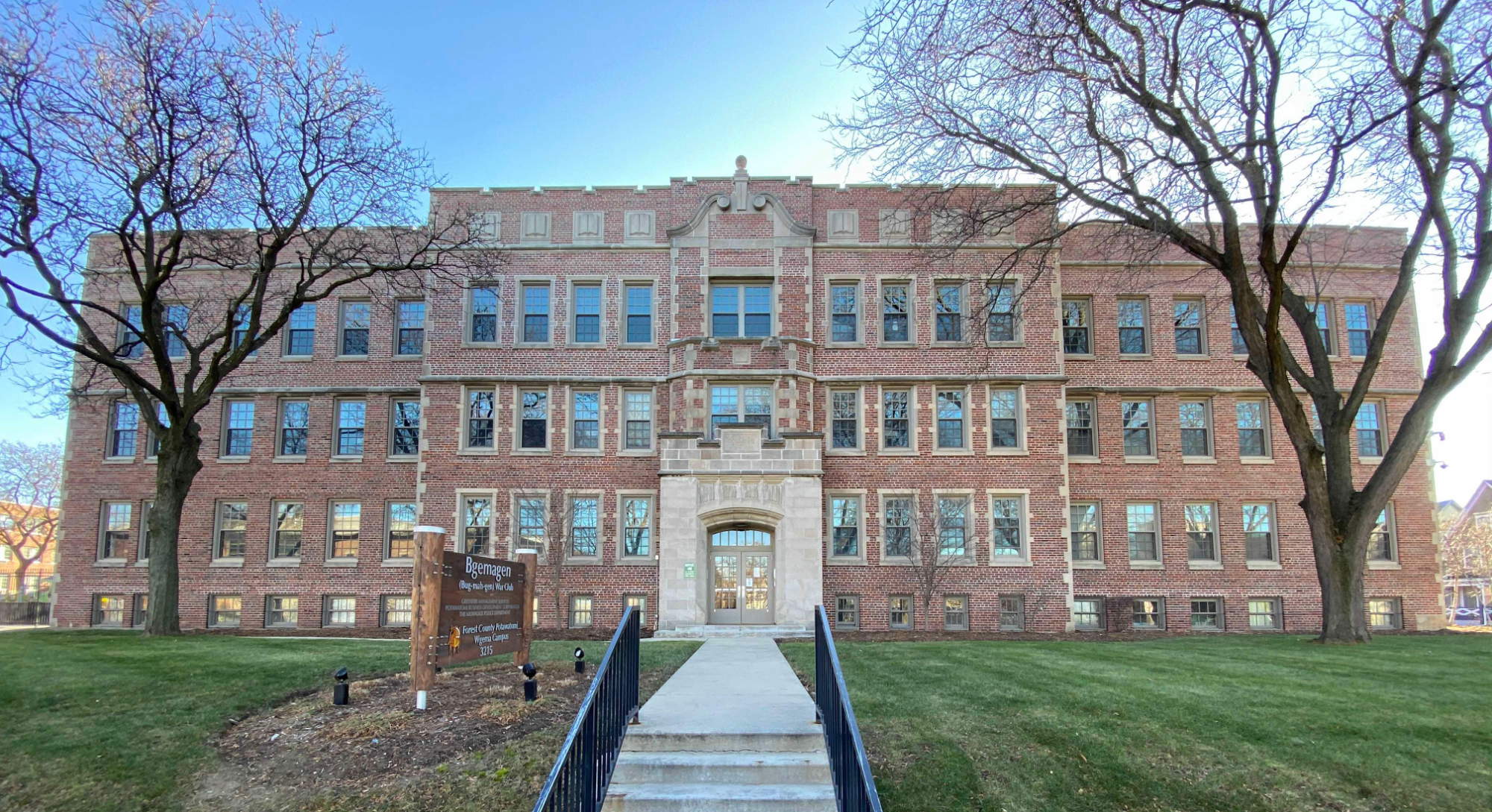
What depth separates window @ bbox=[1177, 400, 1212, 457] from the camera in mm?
22594

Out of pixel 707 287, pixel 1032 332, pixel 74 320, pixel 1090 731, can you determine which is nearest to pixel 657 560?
pixel 707 287

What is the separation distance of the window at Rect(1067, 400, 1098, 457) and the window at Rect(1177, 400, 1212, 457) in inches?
90.2

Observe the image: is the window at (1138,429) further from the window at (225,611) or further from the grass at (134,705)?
the window at (225,611)

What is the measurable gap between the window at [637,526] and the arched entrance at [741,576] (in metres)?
1.62

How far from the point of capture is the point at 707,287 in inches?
835

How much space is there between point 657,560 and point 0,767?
1412cm

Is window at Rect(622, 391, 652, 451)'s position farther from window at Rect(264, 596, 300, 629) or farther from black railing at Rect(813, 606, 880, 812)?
black railing at Rect(813, 606, 880, 812)

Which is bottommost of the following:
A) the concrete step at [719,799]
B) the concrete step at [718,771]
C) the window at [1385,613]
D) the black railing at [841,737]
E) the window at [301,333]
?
the window at [1385,613]

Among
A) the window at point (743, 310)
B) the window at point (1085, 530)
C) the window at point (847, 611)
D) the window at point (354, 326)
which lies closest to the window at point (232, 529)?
the window at point (354, 326)

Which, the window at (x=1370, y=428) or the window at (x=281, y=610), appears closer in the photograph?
the window at (x=281, y=610)

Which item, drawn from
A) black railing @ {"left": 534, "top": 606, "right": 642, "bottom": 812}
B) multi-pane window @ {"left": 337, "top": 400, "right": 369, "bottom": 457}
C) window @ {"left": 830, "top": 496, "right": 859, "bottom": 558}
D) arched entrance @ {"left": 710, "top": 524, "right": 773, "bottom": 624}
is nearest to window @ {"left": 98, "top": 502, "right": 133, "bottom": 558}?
multi-pane window @ {"left": 337, "top": 400, "right": 369, "bottom": 457}

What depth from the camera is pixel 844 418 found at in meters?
21.3

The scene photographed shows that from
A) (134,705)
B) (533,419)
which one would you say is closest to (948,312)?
(533,419)

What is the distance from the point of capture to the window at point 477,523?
68.7 ft
